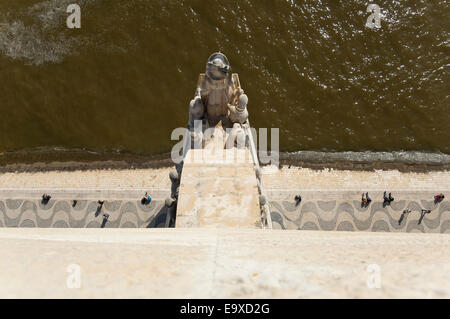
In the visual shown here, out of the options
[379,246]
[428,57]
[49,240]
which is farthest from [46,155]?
[428,57]

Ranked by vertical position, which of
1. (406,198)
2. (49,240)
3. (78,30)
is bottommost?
(406,198)

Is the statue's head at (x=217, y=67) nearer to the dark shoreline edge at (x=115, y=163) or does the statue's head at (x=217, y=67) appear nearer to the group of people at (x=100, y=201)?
the group of people at (x=100, y=201)

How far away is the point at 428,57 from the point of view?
1493cm

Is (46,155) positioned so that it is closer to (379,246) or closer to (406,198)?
(379,246)

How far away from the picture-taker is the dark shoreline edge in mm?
13859

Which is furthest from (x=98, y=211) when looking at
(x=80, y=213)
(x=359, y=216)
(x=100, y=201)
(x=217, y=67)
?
(x=359, y=216)

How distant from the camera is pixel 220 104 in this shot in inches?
327

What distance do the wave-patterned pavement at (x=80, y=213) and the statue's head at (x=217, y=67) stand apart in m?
7.01

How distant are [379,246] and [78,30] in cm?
1863

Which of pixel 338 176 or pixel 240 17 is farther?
pixel 240 17

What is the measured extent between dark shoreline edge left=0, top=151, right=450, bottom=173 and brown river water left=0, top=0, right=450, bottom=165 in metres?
0.16

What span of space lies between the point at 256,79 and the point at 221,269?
13.8 metres

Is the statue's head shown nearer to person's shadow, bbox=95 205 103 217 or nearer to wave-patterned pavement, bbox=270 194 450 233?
wave-patterned pavement, bbox=270 194 450 233
